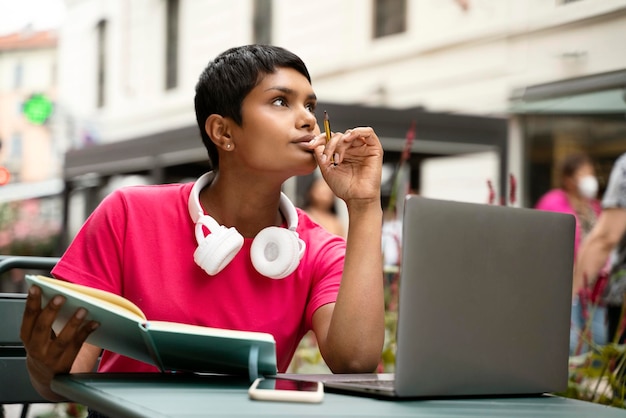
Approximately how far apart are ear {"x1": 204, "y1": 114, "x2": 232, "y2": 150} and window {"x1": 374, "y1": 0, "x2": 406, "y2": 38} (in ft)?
35.7

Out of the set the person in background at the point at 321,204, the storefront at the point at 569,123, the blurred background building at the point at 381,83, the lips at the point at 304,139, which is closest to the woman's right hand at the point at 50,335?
the lips at the point at 304,139

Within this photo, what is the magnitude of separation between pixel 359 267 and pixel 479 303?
0.41 metres

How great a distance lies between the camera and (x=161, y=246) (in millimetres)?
1867

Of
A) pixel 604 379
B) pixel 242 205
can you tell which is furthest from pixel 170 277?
pixel 604 379

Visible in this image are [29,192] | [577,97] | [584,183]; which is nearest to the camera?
[584,183]

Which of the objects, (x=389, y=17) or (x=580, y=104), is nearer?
(x=580, y=104)

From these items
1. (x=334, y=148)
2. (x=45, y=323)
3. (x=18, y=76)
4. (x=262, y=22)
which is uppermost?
(x=262, y=22)

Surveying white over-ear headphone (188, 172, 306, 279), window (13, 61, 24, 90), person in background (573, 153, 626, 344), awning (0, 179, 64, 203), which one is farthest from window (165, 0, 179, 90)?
white over-ear headphone (188, 172, 306, 279)

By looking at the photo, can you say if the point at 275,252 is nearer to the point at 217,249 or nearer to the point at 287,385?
the point at 217,249

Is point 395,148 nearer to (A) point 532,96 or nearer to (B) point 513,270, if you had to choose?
(A) point 532,96

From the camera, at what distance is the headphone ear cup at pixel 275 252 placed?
5.94 ft

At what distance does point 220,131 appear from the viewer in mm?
2035

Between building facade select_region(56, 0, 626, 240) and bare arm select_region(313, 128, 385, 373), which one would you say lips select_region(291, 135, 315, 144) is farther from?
building facade select_region(56, 0, 626, 240)

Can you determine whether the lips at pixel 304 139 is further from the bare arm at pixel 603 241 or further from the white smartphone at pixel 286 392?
the bare arm at pixel 603 241
